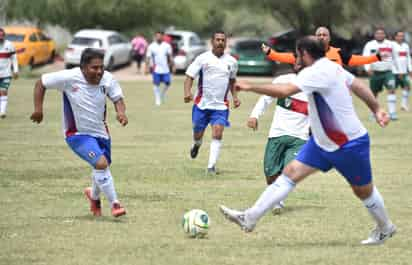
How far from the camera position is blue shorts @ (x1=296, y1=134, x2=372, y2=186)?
9070 millimetres

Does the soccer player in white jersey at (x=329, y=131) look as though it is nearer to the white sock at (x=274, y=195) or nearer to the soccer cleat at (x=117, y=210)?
the white sock at (x=274, y=195)

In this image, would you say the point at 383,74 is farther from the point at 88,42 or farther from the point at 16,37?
the point at 16,37

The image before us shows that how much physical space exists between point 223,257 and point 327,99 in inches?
63.7

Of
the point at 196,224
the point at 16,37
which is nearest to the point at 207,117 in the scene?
the point at 196,224

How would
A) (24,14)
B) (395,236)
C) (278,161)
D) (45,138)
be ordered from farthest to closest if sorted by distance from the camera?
(24,14)
(45,138)
(278,161)
(395,236)

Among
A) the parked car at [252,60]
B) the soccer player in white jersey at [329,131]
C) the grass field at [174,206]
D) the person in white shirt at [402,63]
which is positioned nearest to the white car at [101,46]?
the parked car at [252,60]

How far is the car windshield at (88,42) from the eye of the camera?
44.7m

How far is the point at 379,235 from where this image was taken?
9.56 metres

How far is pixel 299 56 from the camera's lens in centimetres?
922

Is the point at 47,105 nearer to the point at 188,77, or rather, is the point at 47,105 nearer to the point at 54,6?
the point at 188,77

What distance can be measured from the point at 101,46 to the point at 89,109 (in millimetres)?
34359

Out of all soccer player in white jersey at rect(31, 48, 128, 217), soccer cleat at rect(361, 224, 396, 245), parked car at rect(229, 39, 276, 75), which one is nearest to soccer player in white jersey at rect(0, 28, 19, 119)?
soccer player in white jersey at rect(31, 48, 128, 217)

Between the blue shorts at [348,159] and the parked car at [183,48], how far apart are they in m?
35.1

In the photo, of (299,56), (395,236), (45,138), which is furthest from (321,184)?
(45,138)
